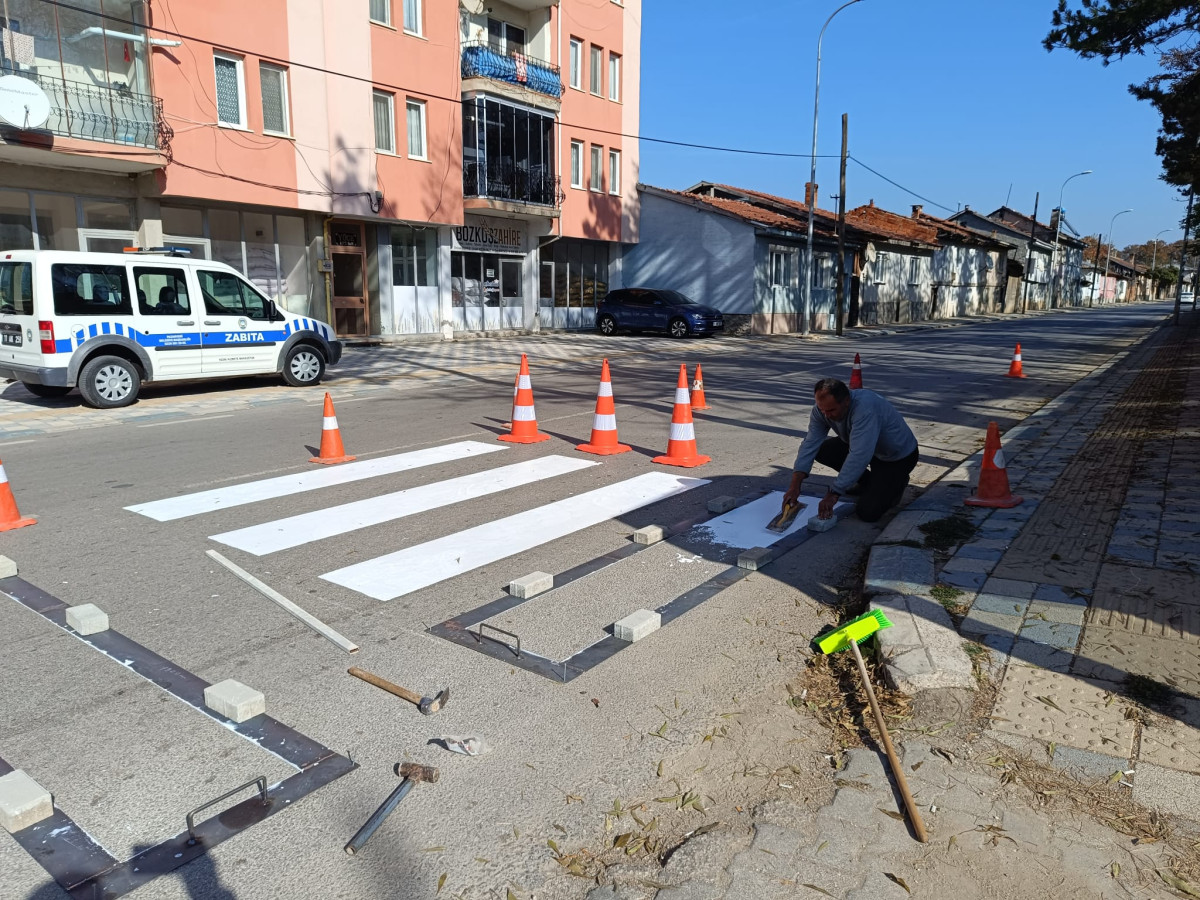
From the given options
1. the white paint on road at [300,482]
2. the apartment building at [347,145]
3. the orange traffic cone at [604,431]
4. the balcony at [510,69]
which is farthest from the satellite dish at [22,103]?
the orange traffic cone at [604,431]

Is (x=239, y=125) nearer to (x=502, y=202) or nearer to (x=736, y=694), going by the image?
(x=502, y=202)

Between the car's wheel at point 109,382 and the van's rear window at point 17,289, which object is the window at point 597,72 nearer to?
the car's wheel at point 109,382

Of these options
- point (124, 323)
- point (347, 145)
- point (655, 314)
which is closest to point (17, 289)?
point (124, 323)

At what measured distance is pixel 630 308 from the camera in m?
30.3

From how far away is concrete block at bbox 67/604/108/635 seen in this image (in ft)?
13.7

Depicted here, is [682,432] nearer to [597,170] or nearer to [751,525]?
[751,525]

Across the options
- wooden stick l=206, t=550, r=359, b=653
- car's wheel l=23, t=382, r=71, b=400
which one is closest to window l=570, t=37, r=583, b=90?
car's wheel l=23, t=382, r=71, b=400

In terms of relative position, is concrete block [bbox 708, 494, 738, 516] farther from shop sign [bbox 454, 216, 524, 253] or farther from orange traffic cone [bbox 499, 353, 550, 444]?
shop sign [bbox 454, 216, 524, 253]

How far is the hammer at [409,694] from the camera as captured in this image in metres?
3.46

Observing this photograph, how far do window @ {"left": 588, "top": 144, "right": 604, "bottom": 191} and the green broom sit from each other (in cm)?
2959

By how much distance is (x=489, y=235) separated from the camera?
27891mm

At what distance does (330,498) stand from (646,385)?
29.1 feet

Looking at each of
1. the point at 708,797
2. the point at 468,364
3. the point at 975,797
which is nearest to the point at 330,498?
the point at 708,797

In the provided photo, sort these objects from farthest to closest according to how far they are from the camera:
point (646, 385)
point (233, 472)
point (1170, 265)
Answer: point (1170, 265)
point (646, 385)
point (233, 472)
